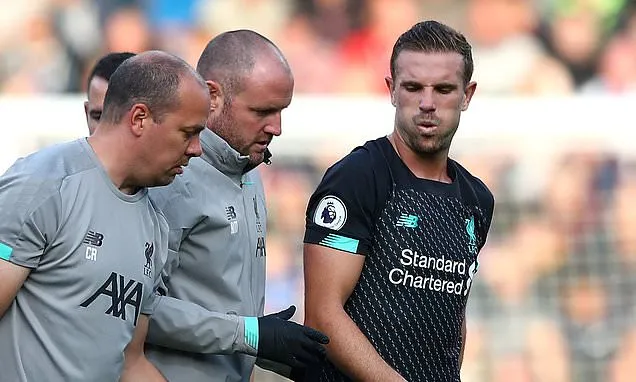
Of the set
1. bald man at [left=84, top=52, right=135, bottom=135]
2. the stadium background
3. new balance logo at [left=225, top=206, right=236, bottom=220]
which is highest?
the stadium background

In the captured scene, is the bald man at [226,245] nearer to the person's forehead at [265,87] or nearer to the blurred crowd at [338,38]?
the person's forehead at [265,87]

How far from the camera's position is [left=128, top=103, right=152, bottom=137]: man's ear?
10.6ft

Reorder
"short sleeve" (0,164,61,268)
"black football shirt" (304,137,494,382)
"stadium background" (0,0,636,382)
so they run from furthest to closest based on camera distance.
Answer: "stadium background" (0,0,636,382), "black football shirt" (304,137,494,382), "short sleeve" (0,164,61,268)

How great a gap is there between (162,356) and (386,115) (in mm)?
4639

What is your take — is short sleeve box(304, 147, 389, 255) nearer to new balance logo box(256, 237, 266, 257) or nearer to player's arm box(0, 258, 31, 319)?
new balance logo box(256, 237, 266, 257)

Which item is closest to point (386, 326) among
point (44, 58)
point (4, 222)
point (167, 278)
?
point (167, 278)

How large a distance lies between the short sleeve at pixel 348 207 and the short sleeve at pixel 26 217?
92cm

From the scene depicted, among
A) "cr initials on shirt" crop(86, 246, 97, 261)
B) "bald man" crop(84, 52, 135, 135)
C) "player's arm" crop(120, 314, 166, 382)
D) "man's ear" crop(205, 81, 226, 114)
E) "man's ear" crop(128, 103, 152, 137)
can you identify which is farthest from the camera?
"bald man" crop(84, 52, 135, 135)

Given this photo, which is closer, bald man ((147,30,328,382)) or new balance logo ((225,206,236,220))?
bald man ((147,30,328,382))

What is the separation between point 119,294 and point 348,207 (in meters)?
0.81

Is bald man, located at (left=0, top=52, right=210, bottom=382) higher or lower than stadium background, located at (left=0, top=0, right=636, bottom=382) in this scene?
lower

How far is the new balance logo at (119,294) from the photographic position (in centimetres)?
313

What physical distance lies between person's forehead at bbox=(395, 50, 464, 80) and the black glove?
35.8 inches

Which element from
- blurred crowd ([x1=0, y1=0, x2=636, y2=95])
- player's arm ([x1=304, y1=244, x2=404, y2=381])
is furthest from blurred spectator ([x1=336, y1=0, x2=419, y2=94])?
player's arm ([x1=304, y1=244, x2=404, y2=381])
